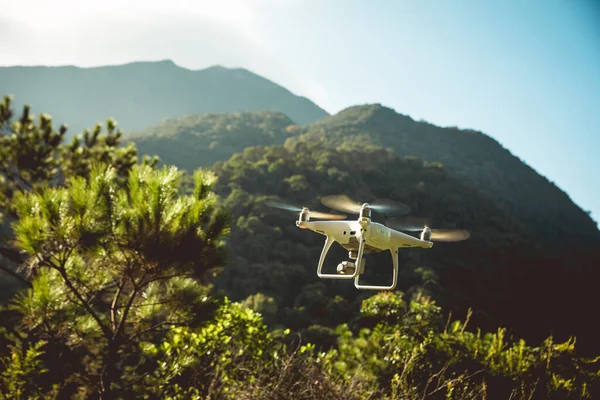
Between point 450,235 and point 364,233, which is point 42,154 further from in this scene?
point 450,235

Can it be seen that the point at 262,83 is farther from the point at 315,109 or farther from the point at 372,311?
the point at 372,311

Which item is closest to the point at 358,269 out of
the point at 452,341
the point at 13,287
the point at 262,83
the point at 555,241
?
the point at 452,341

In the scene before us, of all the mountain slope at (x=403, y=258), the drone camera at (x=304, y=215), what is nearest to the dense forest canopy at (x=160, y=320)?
the drone camera at (x=304, y=215)

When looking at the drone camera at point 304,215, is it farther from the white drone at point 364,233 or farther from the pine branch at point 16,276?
the pine branch at point 16,276

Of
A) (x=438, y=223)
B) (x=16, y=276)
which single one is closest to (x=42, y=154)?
(x=16, y=276)

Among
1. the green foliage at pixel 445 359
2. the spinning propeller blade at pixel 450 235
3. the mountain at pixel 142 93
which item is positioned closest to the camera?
the spinning propeller blade at pixel 450 235
